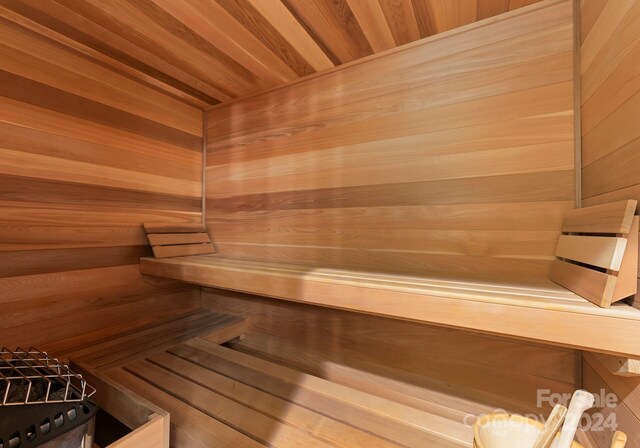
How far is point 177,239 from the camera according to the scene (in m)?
1.70

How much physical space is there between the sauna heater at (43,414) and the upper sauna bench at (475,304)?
1.97 ft

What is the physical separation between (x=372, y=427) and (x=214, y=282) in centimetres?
82

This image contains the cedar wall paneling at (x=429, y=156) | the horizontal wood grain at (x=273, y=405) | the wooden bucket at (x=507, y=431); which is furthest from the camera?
the cedar wall paneling at (x=429, y=156)

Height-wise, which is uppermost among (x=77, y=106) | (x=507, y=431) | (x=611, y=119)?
(x=77, y=106)

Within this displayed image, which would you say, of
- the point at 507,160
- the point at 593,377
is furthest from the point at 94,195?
the point at 593,377

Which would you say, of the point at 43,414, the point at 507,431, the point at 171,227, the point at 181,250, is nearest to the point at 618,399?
the point at 507,431

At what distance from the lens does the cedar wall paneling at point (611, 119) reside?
2.25 ft

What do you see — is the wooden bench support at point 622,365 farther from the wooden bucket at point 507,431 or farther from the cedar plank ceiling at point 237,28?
the cedar plank ceiling at point 237,28

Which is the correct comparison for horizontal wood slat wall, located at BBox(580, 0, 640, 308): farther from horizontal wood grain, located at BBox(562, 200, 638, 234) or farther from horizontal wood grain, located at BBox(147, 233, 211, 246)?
horizontal wood grain, located at BBox(147, 233, 211, 246)

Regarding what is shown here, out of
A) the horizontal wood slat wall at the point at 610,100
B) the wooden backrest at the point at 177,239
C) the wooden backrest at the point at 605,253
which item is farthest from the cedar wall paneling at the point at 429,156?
the wooden backrest at the point at 177,239

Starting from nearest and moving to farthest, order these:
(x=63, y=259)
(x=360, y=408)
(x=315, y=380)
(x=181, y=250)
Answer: (x=360, y=408) → (x=315, y=380) → (x=63, y=259) → (x=181, y=250)

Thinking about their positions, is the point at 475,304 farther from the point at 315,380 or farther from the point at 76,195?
the point at 76,195

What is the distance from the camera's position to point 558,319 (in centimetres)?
67

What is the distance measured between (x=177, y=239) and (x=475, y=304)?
154 centimetres
